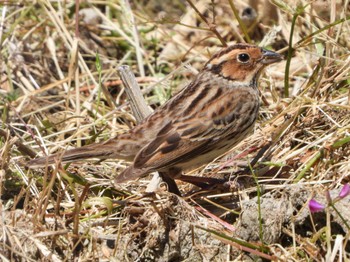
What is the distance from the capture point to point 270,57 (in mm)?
5414

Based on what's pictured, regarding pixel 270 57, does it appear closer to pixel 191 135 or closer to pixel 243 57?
pixel 243 57

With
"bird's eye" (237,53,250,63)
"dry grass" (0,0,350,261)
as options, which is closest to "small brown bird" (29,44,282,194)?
"bird's eye" (237,53,250,63)

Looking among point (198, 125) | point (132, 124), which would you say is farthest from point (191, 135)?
point (132, 124)

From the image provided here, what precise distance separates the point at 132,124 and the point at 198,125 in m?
1.10

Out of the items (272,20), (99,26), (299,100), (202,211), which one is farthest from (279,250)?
(99,26)

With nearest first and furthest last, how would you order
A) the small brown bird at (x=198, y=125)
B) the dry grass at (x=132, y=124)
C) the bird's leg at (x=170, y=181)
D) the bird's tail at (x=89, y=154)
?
the dry grass at (x=132, y=124)
the bird's tail at (x=89, y=154)
the small brown bird at (x=198, y=125)
the bird's leg at (x=170, y=181)

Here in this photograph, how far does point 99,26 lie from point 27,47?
73 cm

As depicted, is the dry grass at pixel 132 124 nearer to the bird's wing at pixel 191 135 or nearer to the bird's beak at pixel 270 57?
the bird's beak at pixel 270 57

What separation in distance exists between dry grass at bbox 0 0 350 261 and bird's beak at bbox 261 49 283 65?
0.08 m

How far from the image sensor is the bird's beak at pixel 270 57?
5.39 meters

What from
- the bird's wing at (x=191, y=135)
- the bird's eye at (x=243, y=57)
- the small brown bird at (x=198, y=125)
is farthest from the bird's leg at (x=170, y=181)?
the bird's eye at (x=243, y=57)

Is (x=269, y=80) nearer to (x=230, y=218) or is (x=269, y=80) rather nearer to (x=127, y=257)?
(x=230, y=218)


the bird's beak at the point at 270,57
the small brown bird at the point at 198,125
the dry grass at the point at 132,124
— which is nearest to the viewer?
the dry grass at the point at 132,124

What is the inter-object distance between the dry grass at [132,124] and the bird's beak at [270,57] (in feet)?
0.26
